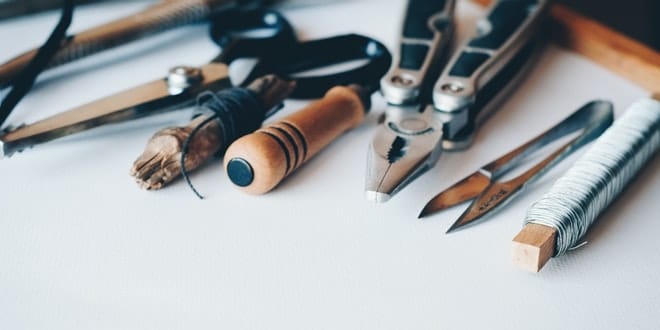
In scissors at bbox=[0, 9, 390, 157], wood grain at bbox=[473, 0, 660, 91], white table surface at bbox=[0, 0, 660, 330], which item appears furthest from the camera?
wood grain at bbox=[473, 0, 660, 91]

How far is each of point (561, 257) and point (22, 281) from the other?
0.31m

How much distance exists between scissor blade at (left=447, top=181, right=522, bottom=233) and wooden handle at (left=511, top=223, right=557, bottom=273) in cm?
5

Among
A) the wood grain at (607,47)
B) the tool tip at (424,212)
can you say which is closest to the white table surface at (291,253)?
the tool tip at (424,212)

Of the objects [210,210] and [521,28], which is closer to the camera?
[210,210]

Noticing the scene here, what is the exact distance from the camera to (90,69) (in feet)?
2.21

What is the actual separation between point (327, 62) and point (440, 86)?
0.47 feet

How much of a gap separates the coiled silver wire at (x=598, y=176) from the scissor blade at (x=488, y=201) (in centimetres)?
4

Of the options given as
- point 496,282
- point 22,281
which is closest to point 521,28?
point 496,282

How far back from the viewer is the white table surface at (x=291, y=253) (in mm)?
427

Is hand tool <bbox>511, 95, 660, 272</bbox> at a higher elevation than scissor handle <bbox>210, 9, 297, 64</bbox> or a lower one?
higher

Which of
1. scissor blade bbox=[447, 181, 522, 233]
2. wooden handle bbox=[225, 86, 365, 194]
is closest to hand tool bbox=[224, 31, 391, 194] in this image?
wooden handle bbox=[225, 86, 365, 194]

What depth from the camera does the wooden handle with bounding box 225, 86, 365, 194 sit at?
0.49 metres

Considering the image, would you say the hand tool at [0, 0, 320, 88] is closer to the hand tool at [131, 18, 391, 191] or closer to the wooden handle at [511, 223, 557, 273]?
the hand tool at [131, 18, 391, 191]

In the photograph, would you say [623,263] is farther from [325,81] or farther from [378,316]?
[325,81]
